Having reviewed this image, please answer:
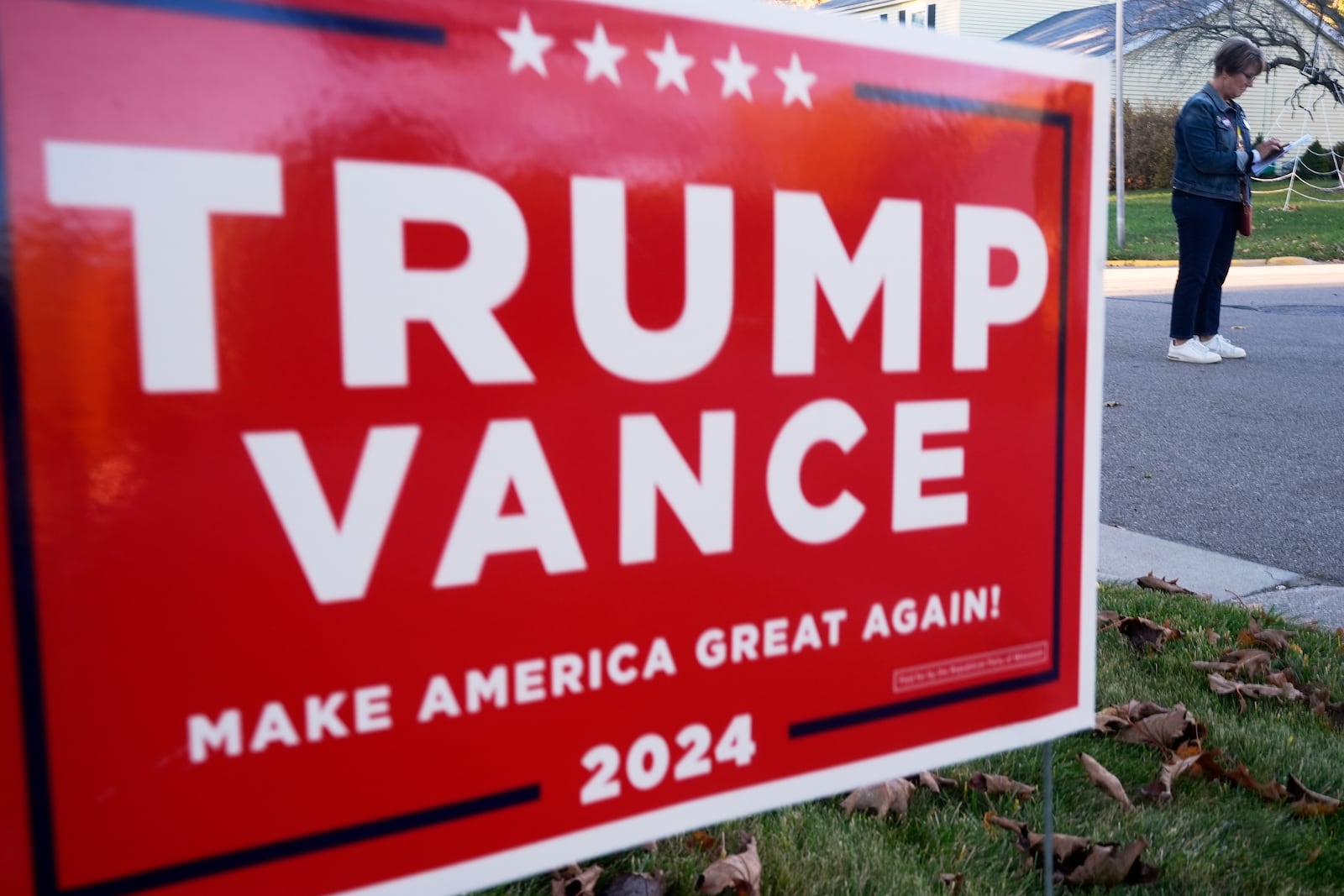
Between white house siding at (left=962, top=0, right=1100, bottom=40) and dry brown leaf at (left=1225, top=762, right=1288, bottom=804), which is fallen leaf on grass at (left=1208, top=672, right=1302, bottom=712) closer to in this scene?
dry brown leaf at (left=1225, top=762, right=1288, bottom=804)

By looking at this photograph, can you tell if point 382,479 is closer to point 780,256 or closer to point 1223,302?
point 780,256

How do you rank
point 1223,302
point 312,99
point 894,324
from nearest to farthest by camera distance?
point 312,99
point 894,324
point 1223,302

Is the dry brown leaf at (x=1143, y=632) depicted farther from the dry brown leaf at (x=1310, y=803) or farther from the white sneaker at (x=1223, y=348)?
the white sneaker at (x=1223, y=348)

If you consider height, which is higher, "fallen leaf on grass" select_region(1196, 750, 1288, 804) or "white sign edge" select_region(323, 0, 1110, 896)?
"white sign edge" select_region(323, 0, 1110, 896)

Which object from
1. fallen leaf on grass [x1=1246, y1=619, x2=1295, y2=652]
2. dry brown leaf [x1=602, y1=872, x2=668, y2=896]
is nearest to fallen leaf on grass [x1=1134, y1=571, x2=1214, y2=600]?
fallen leaf on grass [x1=1246, y1=619, x2=1295, y2=652]

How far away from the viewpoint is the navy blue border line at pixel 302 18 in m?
1.15

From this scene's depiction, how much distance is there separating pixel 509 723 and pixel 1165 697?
2.19 meters

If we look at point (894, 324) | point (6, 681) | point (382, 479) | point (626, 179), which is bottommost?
point (6, 681)

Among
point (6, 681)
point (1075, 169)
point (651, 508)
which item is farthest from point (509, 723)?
point (1075, 169)

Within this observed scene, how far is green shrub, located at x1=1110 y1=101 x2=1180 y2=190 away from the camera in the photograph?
3588cm

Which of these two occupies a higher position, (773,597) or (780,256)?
(780,256)

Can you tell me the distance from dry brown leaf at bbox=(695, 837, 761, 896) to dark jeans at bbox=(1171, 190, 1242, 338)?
6575 millimetres

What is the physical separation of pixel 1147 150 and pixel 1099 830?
3715 centimetres

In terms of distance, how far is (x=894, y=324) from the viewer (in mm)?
1635
